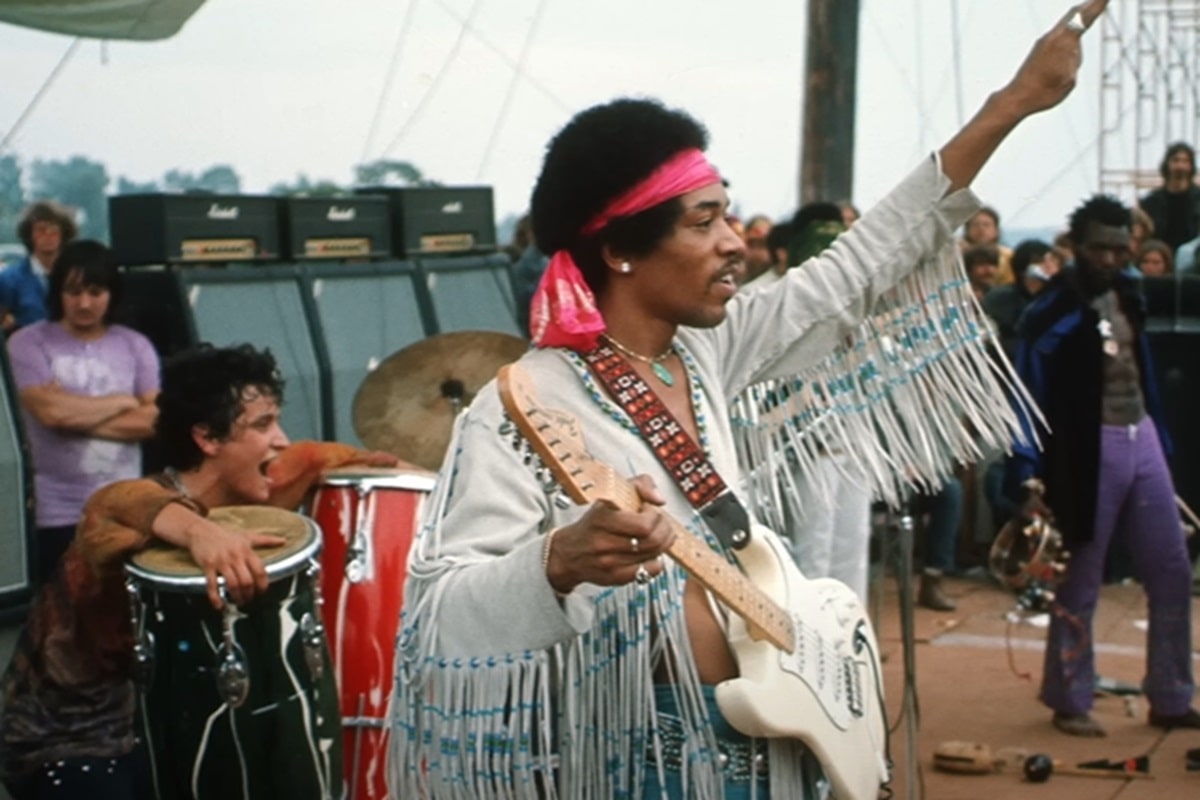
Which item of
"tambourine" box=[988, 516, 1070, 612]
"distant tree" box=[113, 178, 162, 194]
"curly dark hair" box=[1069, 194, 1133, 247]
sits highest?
"distant tree" box=[113, 178, 162, 194]

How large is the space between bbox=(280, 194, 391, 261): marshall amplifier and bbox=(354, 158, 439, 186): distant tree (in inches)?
10.6

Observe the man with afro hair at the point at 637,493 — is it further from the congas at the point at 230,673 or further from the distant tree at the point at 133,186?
the distant tree at the point at 133,186

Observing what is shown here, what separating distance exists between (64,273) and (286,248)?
219 cm

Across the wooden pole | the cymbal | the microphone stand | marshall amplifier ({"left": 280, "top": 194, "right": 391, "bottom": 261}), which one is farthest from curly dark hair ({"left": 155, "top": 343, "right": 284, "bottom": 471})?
the wooden pole

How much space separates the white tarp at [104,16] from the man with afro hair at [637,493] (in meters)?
4.20

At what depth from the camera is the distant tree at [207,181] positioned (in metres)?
8.84

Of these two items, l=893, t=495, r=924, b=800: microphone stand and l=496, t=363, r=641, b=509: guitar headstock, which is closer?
l=496, t=363, r=641, b=509: guitar headstock

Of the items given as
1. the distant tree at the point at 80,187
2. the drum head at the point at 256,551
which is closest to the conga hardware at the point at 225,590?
the drum head at the point at 256,551

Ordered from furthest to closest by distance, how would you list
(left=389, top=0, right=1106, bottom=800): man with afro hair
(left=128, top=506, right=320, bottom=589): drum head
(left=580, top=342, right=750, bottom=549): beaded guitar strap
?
(left=128, top=506, right=320, bottom=589): drum head → (left=580, top=342, right=750, bottom=549): beaded guitar strap → (left=389, top=0, right=1106, bottom=800): man with afro hair

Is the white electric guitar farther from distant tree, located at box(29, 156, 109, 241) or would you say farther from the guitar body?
distant tree, located at box(29, 156, 109, 241)

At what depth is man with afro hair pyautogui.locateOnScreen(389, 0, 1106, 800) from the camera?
2.95m

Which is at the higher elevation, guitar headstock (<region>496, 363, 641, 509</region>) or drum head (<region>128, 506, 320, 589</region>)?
guitar headstock (<region>496, 363, 641, 509</region>)

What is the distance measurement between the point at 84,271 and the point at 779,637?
15.0 feet

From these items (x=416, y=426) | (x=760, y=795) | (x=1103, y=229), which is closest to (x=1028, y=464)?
(x=1103, y=229)
